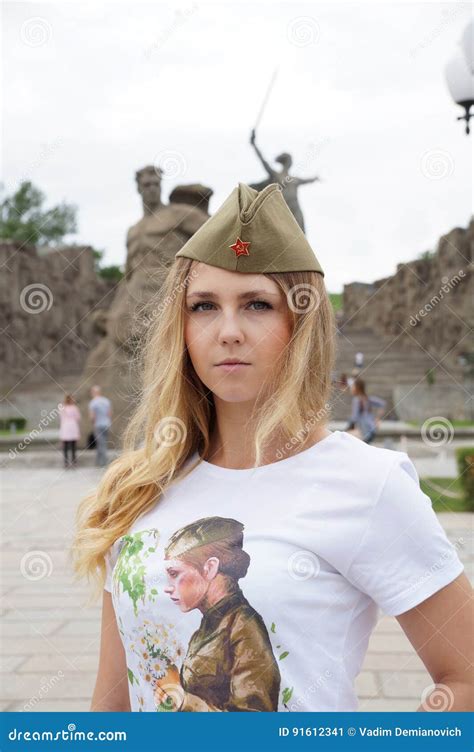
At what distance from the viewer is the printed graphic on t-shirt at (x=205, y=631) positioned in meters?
1.33

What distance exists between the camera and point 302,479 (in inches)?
55.8

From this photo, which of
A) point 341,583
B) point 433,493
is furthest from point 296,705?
point 433,493

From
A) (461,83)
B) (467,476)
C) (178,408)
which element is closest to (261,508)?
(178,408)

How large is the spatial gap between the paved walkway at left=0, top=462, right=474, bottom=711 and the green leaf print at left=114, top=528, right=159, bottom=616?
7.34 feet

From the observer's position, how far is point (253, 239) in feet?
4.92

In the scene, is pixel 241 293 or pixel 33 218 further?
pixel 33 218

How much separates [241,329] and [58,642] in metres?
3.49

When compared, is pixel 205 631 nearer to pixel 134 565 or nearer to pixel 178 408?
pixel 134 565

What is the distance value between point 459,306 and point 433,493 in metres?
24.1

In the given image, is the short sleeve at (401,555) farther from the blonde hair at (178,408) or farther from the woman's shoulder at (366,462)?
the blonde hair at (178,408)

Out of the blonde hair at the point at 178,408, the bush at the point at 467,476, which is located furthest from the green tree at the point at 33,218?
the blonde hair at the point at 178,408

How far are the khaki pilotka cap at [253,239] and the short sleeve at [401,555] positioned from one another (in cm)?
43

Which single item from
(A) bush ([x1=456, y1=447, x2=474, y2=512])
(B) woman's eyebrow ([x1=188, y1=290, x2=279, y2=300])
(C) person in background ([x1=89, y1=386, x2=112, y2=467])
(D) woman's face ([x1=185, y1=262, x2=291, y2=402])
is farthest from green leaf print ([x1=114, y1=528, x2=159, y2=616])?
(C) person in background ([x1=89, y1=386, x2=112, y2=467])
